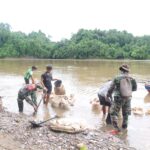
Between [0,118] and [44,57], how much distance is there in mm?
67298

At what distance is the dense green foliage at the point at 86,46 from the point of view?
234 feet

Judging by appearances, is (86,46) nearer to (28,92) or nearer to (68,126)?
(28,92)

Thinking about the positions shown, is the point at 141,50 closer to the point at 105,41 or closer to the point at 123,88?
the point at 105,41

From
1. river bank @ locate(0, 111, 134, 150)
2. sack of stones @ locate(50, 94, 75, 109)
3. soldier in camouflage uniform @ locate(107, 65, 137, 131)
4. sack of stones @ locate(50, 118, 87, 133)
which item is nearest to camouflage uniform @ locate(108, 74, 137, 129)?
soldier in camouflage uniform @ locate(107, 65, 137, 131)

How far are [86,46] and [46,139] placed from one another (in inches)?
2594

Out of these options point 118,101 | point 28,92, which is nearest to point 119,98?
point 118,101

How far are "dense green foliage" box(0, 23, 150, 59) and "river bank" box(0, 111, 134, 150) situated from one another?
2424 inches

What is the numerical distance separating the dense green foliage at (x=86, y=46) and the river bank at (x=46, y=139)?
61565mm

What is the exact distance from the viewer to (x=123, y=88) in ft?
28.9

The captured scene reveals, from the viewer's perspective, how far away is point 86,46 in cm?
7300

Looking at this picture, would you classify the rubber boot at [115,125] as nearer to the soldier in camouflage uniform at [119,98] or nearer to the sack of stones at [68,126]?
the soldier in camouflage uniform at [119,98]

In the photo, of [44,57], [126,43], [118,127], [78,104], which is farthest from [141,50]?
[118,127]

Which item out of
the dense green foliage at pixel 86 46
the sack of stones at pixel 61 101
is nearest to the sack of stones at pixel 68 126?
the sack of stones at pixel 61 101

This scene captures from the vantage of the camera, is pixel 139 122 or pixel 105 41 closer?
pixel 139 122
